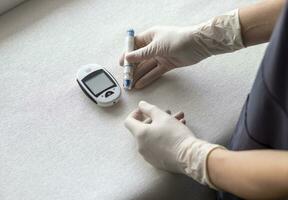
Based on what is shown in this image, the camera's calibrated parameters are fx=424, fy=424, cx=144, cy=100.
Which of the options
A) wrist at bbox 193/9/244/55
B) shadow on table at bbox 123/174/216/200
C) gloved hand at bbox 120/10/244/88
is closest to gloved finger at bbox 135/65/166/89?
gloved hand at bbox 120/10/244/88

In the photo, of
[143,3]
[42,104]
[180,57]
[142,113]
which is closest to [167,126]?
[142,113]

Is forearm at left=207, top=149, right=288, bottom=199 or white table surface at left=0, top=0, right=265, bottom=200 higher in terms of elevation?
white table surface at left=0, top=0, right=265, bottom=200

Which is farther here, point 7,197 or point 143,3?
point 143,3

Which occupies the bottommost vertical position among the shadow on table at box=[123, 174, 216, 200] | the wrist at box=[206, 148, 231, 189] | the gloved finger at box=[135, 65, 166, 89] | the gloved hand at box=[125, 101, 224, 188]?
the shadow on table at box=[123, 174, 216, 200]

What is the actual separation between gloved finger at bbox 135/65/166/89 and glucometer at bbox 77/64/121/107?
46 millimetres

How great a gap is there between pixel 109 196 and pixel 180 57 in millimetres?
325

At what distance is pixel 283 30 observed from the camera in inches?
23.0

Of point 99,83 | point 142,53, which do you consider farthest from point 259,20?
point 99,83

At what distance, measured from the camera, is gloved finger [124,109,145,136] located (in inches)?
31.5

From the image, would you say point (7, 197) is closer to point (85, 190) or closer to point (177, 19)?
point (85, 190)

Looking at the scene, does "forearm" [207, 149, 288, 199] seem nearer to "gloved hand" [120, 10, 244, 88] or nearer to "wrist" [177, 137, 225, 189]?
"wrist" [177, 137, 225, 189]

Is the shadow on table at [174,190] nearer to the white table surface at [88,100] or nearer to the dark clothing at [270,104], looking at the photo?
the white table surface at [88,100]

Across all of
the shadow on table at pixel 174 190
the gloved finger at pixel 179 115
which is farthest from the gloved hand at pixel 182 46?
the shadow on table at pixel 174 190

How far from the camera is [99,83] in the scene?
891mm
